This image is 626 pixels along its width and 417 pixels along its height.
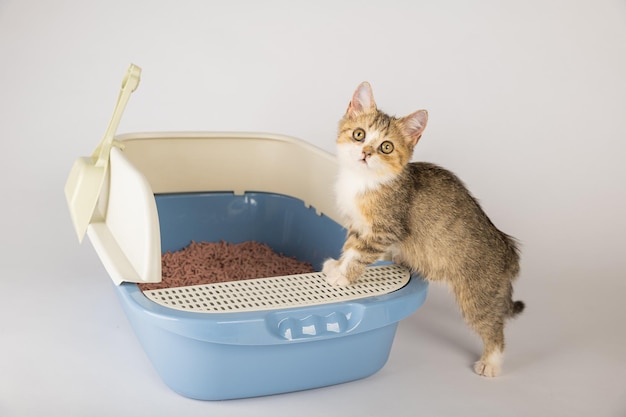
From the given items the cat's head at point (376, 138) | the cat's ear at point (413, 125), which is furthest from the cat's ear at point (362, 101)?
the cat's ear at point (413, 125)

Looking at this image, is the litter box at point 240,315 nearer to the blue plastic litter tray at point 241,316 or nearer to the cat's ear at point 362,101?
the blue plastic litter tray at point 241,316

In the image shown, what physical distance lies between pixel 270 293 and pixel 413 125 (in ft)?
2.28

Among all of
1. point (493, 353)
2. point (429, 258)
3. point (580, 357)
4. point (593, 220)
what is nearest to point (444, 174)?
point (429, 258)

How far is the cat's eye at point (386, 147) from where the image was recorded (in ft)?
8.48

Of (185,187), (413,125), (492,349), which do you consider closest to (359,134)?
(413,125)

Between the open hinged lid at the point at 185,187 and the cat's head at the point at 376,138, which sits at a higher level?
the cat's head at the point at 376,138

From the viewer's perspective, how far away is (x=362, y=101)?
2.66 m

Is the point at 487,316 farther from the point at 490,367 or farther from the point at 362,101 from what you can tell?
the point at 362,101

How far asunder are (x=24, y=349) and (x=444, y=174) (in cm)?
154

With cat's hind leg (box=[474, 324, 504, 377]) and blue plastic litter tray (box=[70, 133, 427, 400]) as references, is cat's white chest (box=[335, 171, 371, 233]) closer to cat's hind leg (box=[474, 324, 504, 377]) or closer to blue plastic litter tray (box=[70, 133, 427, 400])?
blue plastic litter tray (box=[70, 133, 427, 400])

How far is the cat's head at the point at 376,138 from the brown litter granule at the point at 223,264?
0.85 m

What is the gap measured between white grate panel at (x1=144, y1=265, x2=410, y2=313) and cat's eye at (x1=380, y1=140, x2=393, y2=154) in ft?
1.41

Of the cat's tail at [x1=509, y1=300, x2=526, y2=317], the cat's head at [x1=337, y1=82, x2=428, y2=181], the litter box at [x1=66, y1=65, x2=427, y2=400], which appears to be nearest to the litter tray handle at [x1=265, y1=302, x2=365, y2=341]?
the litter box at [x1=66, y1=65, x2=427, y2=400]

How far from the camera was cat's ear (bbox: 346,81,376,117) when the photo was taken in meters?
2.63
